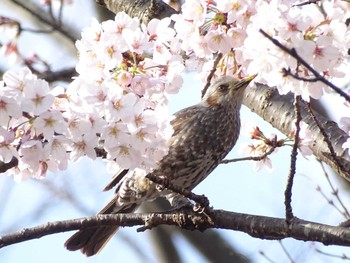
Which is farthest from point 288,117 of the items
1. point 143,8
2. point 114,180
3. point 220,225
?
point 143,8

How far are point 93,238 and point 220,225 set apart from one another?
4.07ft

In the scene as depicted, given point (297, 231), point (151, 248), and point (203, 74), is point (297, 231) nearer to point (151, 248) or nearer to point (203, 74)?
point (203, 74)

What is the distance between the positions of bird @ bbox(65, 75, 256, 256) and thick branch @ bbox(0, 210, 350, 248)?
0.67 meters

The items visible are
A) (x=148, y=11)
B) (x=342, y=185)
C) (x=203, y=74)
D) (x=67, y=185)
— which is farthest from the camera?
(x=67, y=185)

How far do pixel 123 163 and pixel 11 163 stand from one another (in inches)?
15.3

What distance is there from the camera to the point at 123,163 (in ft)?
8.05

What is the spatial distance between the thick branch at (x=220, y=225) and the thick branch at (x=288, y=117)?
0.60 m

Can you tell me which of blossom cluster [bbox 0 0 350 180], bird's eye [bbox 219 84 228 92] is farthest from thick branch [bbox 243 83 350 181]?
blossom cluster [bbox 0 0 350 180]

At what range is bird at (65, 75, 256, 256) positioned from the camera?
3549mm

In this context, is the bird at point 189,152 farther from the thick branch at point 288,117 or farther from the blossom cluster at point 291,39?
the blossom cluster at point 291,39

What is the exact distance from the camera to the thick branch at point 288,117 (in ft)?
10.4

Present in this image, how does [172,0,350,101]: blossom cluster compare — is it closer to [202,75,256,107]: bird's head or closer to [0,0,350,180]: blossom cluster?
[0,0,350,180]: blossom cluster

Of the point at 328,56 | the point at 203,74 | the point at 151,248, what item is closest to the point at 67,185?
the point at 151,248

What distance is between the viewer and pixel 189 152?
3.58 m
